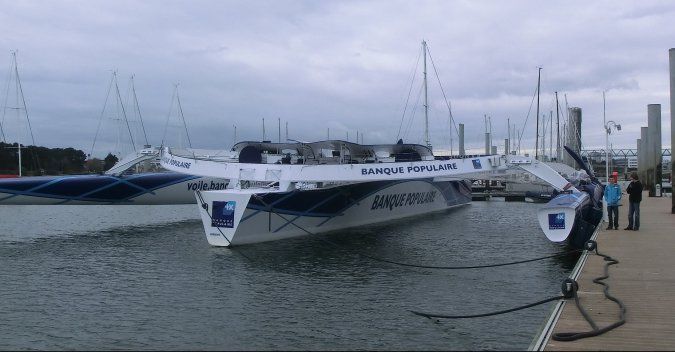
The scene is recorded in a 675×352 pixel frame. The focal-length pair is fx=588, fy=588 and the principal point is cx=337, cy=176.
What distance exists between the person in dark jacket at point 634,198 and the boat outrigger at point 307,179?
1.36 m

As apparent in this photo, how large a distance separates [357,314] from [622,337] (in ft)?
13.2

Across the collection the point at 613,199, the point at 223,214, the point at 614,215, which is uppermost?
the point at 613,199

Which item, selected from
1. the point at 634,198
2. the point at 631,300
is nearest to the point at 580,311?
the point at 631,300

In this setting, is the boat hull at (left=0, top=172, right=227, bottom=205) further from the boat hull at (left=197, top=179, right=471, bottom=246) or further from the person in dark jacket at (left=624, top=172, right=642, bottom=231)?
the person in dark jacket at (left=624, top=172, right=642, bottom=231)

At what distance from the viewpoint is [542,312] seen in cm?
897

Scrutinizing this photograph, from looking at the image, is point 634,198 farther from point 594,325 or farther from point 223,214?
point 223,214

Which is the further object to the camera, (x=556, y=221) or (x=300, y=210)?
(x=300, y=210)

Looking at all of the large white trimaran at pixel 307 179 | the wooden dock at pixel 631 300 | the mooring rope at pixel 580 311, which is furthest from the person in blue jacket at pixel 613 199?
the mooring rope at pixel 580 311

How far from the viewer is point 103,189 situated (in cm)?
2278

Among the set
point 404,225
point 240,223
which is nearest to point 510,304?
point 240,223

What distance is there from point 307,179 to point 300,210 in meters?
2.27

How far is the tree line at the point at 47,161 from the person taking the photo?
52.7 metres

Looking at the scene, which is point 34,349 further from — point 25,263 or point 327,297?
point 25,263

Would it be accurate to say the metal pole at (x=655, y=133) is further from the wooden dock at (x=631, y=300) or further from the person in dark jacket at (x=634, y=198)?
the wooden dock at (x=631, y=300)
